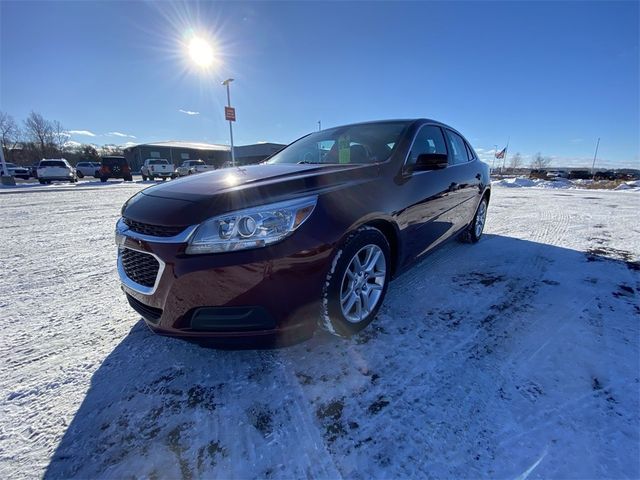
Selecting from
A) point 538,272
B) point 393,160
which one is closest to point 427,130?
point 393,160

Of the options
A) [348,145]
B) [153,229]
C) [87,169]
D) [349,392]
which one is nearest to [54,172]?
[87,169]

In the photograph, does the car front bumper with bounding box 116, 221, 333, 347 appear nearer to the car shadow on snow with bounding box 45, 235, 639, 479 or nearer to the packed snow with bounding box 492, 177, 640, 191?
the car shadow on snow with bounding box 45, 235, 639, 479

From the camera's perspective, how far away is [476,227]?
14.7ft

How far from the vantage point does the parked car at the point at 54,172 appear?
63.5 ft

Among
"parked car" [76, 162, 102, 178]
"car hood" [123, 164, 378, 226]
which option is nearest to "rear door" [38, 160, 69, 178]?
"parked car" [76, 162, 102, 178]

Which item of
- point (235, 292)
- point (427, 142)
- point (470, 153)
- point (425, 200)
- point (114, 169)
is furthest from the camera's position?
point (114, 169)

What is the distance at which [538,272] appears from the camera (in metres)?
3.30

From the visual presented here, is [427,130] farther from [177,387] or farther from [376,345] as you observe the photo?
[177,387]

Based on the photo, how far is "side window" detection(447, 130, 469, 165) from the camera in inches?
143

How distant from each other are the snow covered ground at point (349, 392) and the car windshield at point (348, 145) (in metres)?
1.29

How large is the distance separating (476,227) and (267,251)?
12.8 ft

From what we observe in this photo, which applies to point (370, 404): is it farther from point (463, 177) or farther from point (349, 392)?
point (463, 177)

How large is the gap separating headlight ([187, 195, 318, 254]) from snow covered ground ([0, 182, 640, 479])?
2.63 ft

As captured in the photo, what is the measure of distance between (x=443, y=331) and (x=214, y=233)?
5.65 ft
